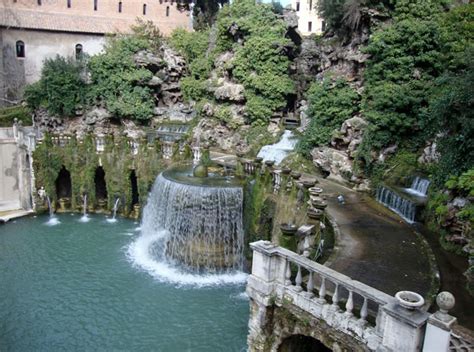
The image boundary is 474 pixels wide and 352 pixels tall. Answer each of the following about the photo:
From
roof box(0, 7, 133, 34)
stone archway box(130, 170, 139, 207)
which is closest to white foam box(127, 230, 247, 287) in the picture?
stone archway box(130, 170, 139, 207)

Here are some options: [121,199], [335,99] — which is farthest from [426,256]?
[121,199]

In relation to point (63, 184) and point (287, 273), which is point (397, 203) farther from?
point (63, 184)

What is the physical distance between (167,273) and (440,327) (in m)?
11.1

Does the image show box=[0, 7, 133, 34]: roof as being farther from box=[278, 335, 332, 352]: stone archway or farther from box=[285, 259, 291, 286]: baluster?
box=[278, 335, 332, 352]: stone archway

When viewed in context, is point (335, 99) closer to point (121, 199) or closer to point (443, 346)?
point (121, 199)

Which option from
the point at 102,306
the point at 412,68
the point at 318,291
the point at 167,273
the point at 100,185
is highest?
the point at 412,68

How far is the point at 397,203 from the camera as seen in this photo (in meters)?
14.3

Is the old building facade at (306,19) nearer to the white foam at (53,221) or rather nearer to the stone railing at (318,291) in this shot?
the white foam at (53,221)

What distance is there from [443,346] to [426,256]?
17.2ft

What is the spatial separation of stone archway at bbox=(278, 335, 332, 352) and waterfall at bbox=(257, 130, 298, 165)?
13214 millimetres

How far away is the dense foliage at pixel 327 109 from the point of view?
62.9 feet

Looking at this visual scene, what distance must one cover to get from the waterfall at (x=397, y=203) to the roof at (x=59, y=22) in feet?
94.6

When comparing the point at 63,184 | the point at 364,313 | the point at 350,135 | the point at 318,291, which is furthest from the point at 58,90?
the point at 364,313

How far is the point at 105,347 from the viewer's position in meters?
11.0
